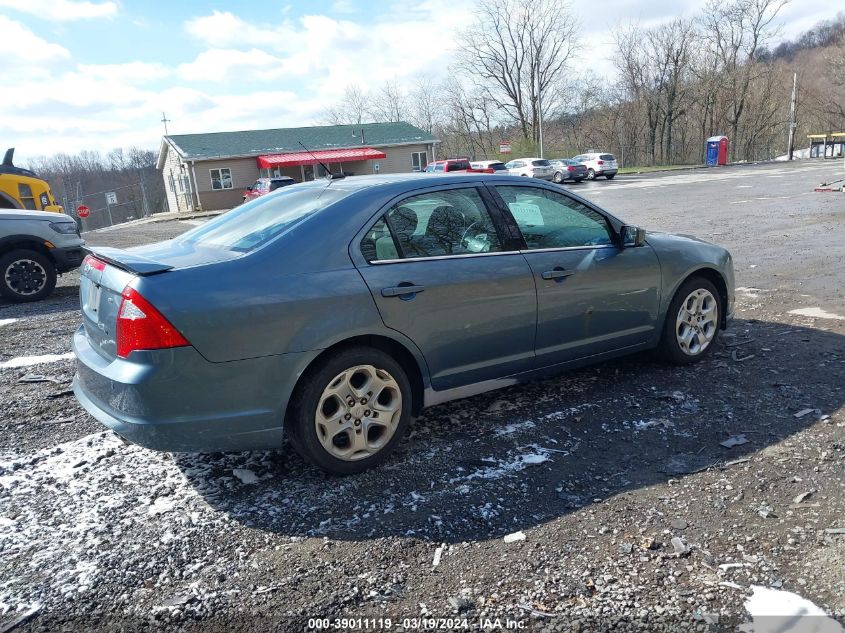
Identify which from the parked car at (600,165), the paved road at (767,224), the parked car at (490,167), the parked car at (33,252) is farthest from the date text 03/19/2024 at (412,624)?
the parked car at (600,165)

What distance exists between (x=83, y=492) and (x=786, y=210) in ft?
53.9

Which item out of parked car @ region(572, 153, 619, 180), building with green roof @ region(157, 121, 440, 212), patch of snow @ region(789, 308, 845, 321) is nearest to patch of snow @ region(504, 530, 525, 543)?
patch of snow @ region(789, 308, 845, 321)

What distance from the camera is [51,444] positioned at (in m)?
4.09

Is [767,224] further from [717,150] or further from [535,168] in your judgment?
[717,150]

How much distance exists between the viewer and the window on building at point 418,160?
49469mm

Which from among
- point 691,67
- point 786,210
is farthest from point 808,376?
point 691,67

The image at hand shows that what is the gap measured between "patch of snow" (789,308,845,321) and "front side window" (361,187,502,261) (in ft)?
13.0

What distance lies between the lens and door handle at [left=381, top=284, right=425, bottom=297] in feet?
11.5

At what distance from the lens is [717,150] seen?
47.7m

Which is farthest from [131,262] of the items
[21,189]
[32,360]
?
[21,189]

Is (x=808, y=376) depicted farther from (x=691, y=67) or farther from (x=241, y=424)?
(x=691, y=67)

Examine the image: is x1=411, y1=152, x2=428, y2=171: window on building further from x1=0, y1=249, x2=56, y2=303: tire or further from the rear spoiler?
the rear spoiler

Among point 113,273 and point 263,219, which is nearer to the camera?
point 113,273

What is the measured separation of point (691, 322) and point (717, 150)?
4873 cm
